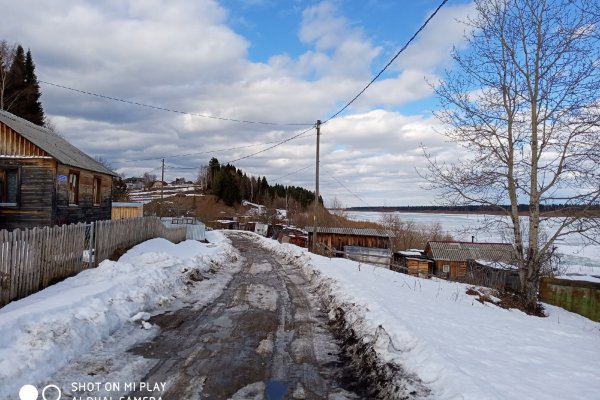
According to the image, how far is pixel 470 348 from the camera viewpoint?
6055 millimetres

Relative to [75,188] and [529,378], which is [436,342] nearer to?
[529,378]

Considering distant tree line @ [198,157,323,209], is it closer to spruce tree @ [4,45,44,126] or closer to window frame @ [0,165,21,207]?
spruce tree @ [4,45,44,126]

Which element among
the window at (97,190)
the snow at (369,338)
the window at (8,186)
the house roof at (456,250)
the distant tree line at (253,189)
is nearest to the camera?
the snow at (369,338)

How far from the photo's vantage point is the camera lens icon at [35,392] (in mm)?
4270

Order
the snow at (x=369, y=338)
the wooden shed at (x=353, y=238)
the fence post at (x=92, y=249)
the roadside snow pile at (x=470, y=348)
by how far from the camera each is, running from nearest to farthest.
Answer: the roadside snow pile at (x=470, y=348)
the snow at (x=369, y=338)
the fence post at (x=92, y=249)
the wooden shed at (x=353, y=238)

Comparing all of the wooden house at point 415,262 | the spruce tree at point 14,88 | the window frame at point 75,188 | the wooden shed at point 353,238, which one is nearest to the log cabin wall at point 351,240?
the wooden shed at point 353,238

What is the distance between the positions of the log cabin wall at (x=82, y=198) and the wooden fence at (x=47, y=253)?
20.1ft

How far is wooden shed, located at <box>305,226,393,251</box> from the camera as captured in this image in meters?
39.9

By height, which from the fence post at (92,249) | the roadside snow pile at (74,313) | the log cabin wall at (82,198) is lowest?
the roadside snow pile at (74,313)

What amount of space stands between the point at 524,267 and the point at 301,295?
7.52m

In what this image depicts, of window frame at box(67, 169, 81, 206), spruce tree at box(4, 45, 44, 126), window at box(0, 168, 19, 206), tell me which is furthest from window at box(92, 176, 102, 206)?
spruce tree at box(4, 45, 44, 126)

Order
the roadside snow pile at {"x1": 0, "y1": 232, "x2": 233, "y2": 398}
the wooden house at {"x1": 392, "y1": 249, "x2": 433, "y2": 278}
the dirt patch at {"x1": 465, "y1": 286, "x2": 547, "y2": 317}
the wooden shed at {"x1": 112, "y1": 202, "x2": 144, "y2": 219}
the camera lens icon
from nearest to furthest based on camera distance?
1. the camera lens icon
2. the roadside snow pile at {"x1": 0, "y1": 232, "x2": 233, "y2": 398}
3. the dirt patch at {"x1": 465, "y1": 286, "x2": 547, "y2": 317}
4. the wooden shed at {"x1": 112, "y1": 202, "x2": 144, "y2": 219}
5. the wooden house at {"x1": 392, "y1": 249, "x2": 433, "y2": 278}

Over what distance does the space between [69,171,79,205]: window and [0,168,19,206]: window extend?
2.32 m

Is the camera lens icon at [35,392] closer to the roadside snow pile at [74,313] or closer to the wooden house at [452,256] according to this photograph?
the roadside snow pile at [74,313]
